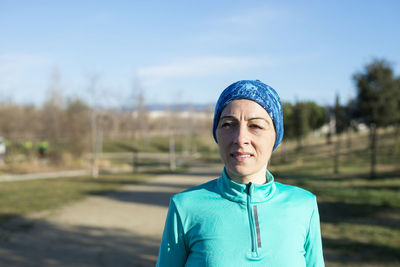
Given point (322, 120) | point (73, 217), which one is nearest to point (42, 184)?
point (73, 217)

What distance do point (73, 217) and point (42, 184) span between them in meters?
6.46

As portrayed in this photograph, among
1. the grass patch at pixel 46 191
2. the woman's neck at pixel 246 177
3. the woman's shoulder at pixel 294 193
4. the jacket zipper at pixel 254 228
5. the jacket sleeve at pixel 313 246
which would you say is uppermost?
the woman's neck at pixel 246 177

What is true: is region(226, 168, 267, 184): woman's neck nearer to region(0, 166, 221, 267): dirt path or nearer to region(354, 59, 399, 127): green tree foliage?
region(0, 166, 221, 267): dirt path

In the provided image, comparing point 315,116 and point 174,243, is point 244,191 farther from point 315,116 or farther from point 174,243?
point 315,116

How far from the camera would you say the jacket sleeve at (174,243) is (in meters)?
1.37

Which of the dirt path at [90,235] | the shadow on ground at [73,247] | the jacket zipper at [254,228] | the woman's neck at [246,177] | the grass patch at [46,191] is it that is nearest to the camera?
the jacket zipper at [254,228]

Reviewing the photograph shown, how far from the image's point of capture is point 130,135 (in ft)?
153

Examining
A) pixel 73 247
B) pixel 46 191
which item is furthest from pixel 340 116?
pixel 73 247

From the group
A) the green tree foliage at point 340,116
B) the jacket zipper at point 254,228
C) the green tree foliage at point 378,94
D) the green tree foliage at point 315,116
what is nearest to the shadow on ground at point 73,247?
the jacket zipper at point 254,228

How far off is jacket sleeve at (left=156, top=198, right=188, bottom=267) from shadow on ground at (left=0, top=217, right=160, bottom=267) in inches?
187

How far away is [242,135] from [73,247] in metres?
6.29

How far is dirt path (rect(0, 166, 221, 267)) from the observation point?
611 centimetres

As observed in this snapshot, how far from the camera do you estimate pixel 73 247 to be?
6766 mm

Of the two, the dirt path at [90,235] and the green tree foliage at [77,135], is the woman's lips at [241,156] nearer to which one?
the dirt path at [90,235]
